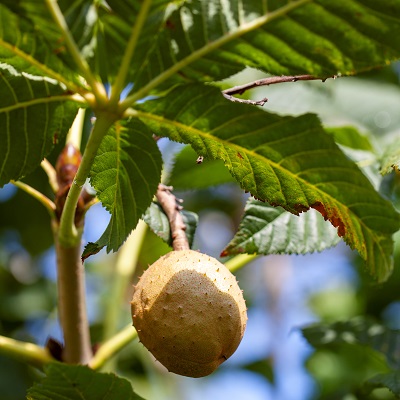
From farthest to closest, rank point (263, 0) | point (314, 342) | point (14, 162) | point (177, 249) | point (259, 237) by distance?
point (314, 342) < point (259, 237) < point (177, 249) < point (14, 162) < point (263, 0)

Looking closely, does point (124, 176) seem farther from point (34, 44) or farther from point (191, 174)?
point (191, 174)

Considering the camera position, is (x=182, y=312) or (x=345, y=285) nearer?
(x=182, y=312)

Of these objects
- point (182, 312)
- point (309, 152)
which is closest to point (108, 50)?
point (309, 152)

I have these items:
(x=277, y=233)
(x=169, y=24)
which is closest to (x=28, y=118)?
(x=169, y=24)

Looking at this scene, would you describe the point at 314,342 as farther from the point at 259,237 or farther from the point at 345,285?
the point at 345,285

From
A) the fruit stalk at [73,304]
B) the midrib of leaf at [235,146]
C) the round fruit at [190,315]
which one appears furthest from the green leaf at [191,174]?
the midrib of leaf at [235,146]

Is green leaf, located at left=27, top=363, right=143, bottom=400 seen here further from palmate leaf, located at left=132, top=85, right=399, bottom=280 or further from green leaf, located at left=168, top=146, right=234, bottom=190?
green leaf, located at left=168, top=146, right=234, bottom=190

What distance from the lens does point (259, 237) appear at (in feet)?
4.86

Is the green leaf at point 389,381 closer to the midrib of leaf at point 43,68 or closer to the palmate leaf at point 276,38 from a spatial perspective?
the palmate leaf at point 276,38

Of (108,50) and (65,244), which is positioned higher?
(108,50)

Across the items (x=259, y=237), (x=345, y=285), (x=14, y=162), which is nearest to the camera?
(x=14, y=162)

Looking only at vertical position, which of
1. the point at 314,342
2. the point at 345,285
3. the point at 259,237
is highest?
the point at 259,237

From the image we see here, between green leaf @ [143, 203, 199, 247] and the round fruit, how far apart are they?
0.20 metres

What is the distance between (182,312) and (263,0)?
52 centimetres
